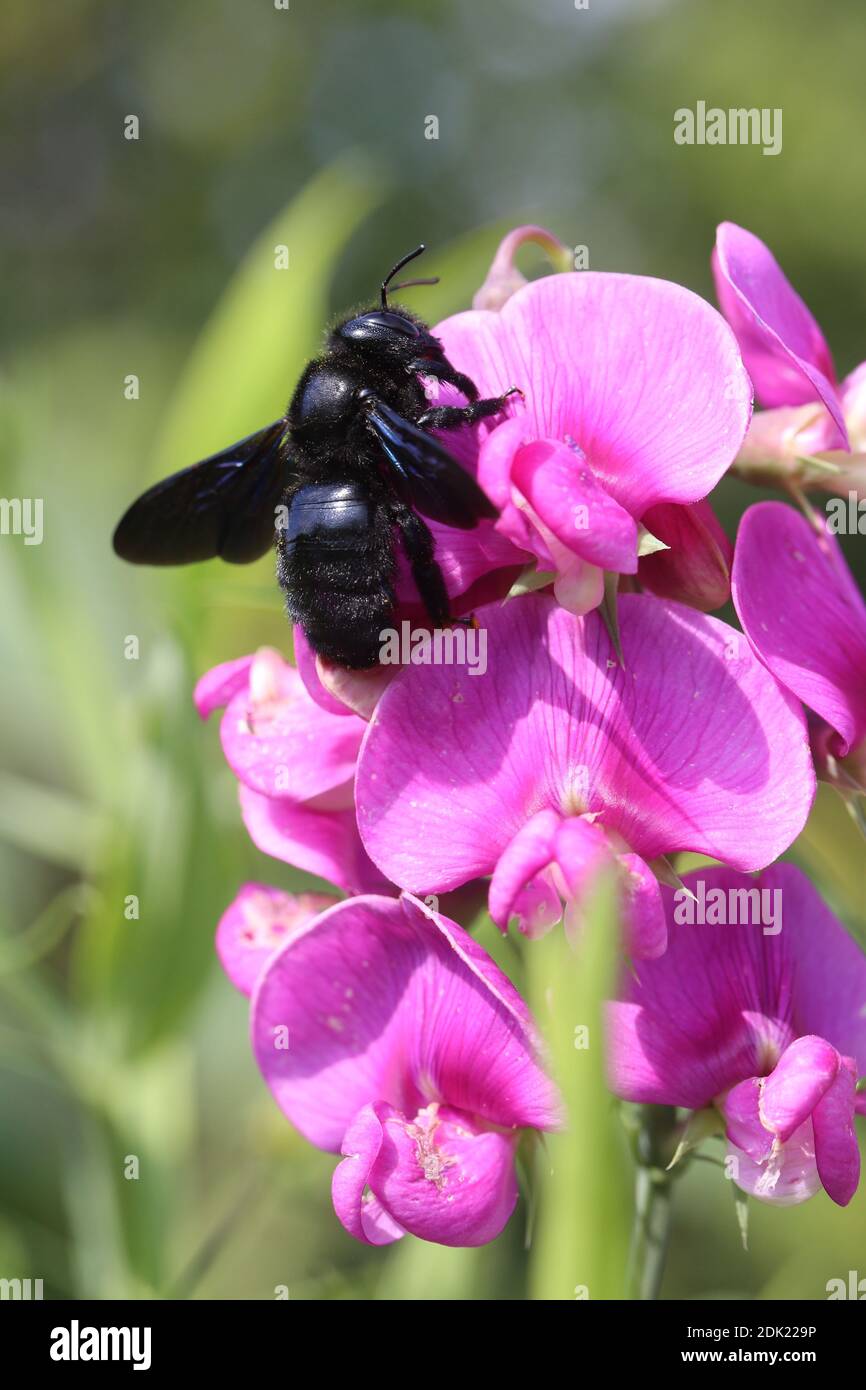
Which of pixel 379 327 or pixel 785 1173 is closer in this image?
pixel 785 1173

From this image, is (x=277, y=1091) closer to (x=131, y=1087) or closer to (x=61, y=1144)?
(x=131, y=1087)

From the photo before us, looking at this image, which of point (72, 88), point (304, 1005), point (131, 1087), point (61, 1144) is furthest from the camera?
point (72, 88)

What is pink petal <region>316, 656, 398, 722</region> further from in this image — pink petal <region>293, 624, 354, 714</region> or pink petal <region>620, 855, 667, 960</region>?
pink petal <region>620, 855, 667, 960</region>

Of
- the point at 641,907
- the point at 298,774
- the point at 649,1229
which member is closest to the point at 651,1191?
the point at 649,1229

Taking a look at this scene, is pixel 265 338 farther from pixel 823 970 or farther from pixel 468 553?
pixel 823 970

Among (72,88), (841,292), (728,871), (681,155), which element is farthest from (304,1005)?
(72,88)

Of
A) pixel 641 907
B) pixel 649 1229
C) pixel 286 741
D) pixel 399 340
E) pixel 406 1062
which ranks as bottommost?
pixel 649 1229
